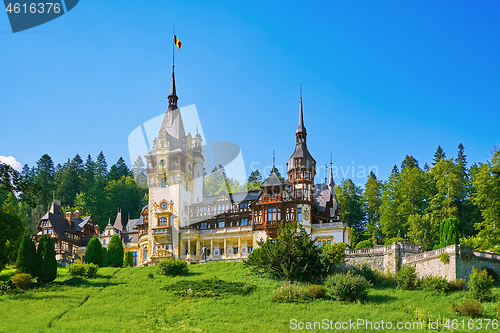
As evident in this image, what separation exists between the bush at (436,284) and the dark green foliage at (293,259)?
7.60 m

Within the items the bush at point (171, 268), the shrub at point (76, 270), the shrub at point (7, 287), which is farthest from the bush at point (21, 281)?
the bush at point (171, 268)

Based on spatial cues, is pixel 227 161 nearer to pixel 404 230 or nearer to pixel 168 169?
pixel 168 169

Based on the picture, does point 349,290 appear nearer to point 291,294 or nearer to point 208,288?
point 291,294

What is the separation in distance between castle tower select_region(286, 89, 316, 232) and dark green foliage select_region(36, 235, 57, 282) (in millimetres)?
24400

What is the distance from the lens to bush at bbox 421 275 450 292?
35.8 m

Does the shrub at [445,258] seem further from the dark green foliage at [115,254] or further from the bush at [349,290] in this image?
the dark green foliage at [115,254]

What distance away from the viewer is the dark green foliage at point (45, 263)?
4248 cm

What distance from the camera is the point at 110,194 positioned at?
91.8 meters

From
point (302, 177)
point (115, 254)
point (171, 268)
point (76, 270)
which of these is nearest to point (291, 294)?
point (171, 268)

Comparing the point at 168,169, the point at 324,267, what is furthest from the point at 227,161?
the point at 324,267

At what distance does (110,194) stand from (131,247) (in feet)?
84.1

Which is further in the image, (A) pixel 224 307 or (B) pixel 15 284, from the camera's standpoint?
(B) pixel 15 284

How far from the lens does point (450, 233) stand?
138 ft

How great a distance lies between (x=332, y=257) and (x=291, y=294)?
25.1 feet
